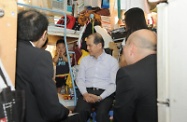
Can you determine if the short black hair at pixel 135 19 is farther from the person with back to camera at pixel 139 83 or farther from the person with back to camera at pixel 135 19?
the person with back to camera at pixel 139 83

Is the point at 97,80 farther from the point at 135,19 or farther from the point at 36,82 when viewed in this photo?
the point at 36,82

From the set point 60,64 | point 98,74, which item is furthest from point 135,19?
point 60,64

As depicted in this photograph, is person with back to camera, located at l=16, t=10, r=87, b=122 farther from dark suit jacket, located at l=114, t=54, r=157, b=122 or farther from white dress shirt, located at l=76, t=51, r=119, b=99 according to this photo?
white dress shirt, located at l=76, t=51, r=119, b=99

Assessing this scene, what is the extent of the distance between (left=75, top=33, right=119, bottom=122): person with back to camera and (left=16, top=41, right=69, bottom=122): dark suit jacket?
3.51ft

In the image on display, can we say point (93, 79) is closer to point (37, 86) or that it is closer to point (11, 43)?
point (37, 86)

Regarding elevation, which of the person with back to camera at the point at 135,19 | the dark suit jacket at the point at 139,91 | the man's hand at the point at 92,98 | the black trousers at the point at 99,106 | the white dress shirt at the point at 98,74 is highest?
the person with back to camera at the point at 135,19

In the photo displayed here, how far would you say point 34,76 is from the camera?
4.40 ft

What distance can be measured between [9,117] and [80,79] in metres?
1.89

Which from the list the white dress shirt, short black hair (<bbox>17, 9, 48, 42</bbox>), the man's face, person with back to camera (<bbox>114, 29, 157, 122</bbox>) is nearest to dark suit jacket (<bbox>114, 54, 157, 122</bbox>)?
person with back to camera (<bbox>114, 29, 157, 122</bbox>)

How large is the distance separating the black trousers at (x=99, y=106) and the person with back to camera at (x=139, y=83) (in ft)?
3.27

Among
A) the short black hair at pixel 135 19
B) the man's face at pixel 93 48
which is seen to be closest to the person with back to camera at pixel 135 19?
the short black hair at pixel 135 19

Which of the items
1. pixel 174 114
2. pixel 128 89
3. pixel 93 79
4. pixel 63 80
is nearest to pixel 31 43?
pixel 128 89

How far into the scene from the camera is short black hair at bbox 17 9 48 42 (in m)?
1.46

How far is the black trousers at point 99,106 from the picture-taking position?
95.0 inches
